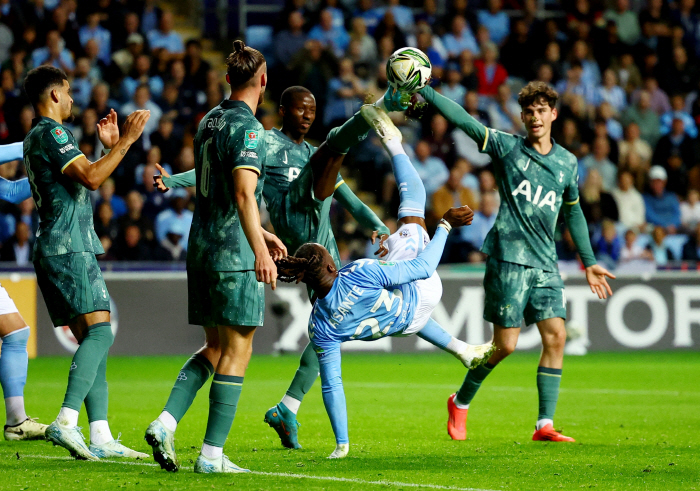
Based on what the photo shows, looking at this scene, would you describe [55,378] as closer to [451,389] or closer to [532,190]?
[451,389]

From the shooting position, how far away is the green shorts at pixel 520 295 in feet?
22.2

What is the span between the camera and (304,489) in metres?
4.73

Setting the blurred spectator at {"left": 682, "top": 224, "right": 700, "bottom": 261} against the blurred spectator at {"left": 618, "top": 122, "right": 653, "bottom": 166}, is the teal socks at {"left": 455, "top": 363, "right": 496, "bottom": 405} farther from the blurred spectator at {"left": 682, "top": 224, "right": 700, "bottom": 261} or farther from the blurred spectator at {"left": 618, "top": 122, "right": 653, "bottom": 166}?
the blurred spectator at {"left": 618, "top": 122, "right": 653, "bottom": 166}

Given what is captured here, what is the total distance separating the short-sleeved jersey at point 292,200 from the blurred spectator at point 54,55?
30.9ft

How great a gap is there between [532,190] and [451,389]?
378 cm

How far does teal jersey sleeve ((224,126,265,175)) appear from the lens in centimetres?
497

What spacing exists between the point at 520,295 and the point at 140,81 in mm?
10224

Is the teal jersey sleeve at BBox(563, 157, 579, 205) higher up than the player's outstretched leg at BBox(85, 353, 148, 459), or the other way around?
the teal jersey sleeve at BBox(563, 157, 579, 205)

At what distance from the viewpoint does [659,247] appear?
15.5m

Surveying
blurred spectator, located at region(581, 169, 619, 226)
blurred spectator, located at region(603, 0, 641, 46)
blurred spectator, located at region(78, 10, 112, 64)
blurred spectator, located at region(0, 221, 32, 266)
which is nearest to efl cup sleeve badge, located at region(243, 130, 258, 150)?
blurred spectator, located at region(0, 221, 32, 266)

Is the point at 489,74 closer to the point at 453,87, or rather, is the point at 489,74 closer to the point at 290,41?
the point at 453,87

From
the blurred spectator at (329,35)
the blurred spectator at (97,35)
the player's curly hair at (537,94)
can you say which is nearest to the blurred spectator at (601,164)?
the blurred spectator at (329,35)

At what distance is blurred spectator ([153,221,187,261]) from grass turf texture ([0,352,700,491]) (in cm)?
155

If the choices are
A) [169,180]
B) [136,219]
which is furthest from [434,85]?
[169,180]
